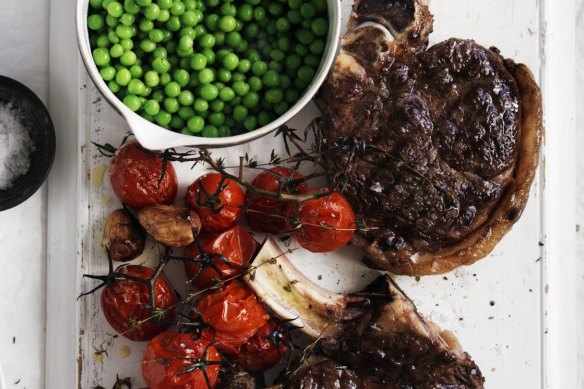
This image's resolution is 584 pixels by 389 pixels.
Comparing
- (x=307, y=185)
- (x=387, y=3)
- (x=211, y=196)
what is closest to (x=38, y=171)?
(x=211, y=196)

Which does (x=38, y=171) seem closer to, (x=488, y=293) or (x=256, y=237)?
(x=256, y=237)

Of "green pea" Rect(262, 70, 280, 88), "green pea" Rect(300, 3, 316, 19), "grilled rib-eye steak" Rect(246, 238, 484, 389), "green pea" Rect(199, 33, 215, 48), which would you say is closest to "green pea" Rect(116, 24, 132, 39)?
"green pea" Rect(199, 33, 215, 48)

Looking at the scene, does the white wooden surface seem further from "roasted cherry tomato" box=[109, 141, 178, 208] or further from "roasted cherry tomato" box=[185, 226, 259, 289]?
"roasted cherry tomato" box=[185, 226, 259, 289]

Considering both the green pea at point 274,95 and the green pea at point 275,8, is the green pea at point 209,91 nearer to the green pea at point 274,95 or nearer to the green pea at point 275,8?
the green pea at point 274,95

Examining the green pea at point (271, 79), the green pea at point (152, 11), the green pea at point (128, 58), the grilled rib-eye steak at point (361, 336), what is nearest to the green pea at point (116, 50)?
Answer: the green pea at point (128, 58)

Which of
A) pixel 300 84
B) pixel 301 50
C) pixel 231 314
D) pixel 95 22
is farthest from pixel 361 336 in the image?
pixel 95 22

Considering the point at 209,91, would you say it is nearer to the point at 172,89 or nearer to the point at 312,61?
the point at 172,89
